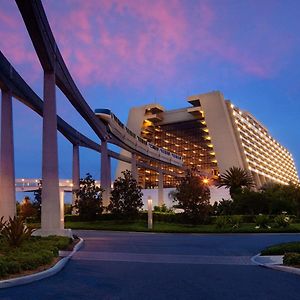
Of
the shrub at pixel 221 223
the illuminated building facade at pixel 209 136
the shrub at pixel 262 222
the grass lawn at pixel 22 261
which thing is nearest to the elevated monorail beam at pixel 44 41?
the grass lawn at pixel 22 261

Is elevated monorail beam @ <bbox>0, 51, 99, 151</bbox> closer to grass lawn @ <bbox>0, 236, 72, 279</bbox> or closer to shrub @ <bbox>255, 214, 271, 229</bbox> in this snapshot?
grass lawn @ <bbox>0, 236, 72, 279</bbox>

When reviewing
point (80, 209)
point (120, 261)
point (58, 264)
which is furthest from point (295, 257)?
point (80, 209)

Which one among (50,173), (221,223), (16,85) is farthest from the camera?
(221,223)

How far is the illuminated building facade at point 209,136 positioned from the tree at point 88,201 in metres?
68.3

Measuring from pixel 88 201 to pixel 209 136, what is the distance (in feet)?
295

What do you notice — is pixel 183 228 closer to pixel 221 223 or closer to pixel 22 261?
pixel 221 223

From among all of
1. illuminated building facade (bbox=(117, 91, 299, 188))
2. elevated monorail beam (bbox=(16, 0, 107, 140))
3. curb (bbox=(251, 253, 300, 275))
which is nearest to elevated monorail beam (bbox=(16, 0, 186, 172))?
elevated monorail beam (bbox=(16, 0, 107, 140))

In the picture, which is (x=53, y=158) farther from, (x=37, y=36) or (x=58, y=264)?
(x=58, y=264)

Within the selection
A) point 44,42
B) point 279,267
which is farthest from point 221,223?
point 279,267

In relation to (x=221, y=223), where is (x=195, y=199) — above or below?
above

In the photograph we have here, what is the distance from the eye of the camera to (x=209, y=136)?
439ft

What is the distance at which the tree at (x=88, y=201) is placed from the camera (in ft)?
155

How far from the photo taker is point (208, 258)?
16.3m

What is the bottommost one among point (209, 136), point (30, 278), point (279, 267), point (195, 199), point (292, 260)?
point (279, 267)
